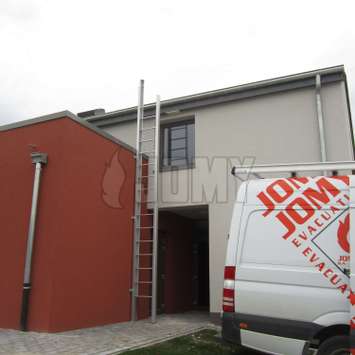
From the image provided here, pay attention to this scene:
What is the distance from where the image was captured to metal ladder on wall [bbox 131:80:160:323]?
323 inches

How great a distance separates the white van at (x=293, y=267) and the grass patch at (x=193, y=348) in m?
1.42

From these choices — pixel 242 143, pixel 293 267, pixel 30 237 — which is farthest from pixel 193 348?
pixel 242 143

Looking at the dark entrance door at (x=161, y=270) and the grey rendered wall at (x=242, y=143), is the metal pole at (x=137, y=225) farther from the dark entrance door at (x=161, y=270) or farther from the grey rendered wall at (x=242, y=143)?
the dark entrance door at (x=161, y=270)

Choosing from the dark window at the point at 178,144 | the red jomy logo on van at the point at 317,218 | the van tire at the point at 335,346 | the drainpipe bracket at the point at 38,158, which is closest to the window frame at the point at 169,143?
the dark window at the point at 178,144

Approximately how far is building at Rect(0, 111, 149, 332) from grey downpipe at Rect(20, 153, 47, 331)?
0.07 metres

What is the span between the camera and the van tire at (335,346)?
3.56 meters

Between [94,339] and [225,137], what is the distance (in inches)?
209

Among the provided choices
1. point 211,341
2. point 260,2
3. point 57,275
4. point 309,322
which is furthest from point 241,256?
point 260,2

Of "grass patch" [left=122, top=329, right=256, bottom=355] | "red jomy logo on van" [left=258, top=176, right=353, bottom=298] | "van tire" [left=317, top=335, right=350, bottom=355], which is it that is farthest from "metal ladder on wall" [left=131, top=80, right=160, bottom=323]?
"van tire" [left=317, top=335, right=350, bottom=355]

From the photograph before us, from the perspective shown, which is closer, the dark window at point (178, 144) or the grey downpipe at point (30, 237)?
the grey downpipe at point (30, 237)

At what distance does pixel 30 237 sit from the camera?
21.1 feet

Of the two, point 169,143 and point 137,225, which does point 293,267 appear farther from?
point 169,143

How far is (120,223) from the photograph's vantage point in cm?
805

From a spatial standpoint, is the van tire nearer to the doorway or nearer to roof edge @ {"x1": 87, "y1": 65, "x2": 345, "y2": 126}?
the doorway
